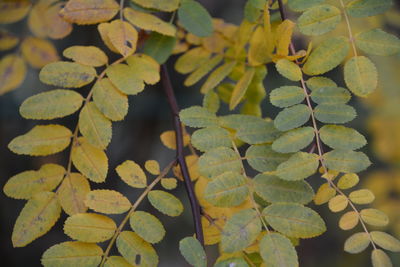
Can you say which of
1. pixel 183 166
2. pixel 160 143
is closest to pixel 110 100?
pixel 183 166

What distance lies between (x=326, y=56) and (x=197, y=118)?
22cm

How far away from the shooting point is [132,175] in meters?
0.79

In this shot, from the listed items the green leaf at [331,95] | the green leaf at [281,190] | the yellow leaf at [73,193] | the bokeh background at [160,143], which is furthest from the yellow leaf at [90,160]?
the bokeh background at [160,143]

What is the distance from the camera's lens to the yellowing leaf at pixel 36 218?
730 millimetres

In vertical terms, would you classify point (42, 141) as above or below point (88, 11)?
below

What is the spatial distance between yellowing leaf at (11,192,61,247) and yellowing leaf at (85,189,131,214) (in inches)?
2.7

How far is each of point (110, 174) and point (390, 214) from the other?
133 cm

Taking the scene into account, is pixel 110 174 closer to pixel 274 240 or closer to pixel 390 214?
pixel 390 214

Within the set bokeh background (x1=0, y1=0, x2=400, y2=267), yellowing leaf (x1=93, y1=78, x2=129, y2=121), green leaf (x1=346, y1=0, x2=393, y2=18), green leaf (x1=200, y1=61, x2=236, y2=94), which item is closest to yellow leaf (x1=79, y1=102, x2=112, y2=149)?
yellowing leaf (x1=93, y1=78, x2=129, y2=121)

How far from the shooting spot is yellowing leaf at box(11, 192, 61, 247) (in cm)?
73

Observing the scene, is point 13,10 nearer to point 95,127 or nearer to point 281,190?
point 95,127

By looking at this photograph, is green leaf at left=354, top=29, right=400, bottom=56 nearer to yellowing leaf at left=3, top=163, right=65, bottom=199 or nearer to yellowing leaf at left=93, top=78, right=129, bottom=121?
yellowing leaf at left=93, top=78, right=129, bottom=121

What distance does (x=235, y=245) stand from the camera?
Result: 615 mm

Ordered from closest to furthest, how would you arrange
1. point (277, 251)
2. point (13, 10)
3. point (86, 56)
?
1. point (277, 251)
2. point (86, 56)
3. point (13, 10)
